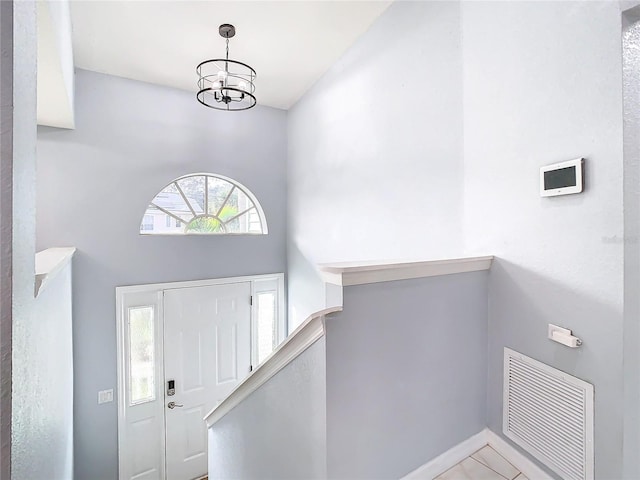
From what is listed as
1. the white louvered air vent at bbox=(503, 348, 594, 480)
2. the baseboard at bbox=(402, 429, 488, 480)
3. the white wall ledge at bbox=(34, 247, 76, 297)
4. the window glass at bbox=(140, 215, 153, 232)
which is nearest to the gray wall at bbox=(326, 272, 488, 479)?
the baseboard at bbox=(402, 429, 488, 480)

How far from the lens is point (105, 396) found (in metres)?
3.25

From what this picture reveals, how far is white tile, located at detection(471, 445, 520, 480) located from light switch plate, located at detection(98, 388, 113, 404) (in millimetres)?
3379

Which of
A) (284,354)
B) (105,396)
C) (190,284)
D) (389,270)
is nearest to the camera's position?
(389,270)

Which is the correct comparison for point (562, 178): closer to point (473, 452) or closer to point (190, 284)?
point (473, 452)

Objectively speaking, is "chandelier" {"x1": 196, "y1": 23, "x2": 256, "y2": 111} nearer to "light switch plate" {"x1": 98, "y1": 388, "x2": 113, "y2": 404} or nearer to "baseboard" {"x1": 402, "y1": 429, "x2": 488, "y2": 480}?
"baseboard" {"x1": 402, "y1": 429, "x2": 488, "y2": 480}

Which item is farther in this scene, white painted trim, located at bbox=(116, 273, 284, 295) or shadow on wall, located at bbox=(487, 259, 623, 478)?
white painted trim, located at bbox=(116, 273, 284, 295)

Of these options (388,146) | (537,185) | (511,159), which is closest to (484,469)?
(537,185)

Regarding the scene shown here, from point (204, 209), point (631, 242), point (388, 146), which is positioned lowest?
point (631, 242)

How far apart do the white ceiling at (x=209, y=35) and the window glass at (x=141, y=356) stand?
8.12 ft

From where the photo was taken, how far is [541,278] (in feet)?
4.63

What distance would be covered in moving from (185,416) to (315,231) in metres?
2.53

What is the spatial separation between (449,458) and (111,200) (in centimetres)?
356

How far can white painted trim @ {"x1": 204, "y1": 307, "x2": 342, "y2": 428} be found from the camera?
1174 mm

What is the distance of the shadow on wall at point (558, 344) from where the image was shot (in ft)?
3.82
